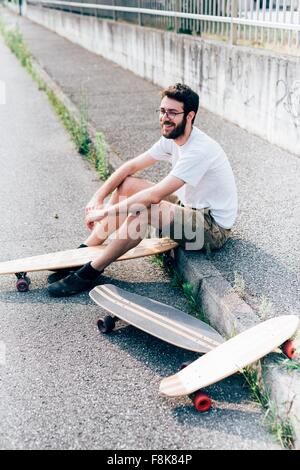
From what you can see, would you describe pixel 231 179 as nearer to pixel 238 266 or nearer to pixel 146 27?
pixel 238 266

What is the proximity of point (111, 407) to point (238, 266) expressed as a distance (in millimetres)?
1567

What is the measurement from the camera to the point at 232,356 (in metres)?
3.20

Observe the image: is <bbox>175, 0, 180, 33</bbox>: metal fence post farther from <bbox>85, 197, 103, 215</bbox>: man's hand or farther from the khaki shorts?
the khaki shorts

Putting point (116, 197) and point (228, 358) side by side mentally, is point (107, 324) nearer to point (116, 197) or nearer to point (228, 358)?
point (228, 358)

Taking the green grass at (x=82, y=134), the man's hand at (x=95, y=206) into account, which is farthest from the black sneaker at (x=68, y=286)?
the green grass at (x=82, y=134)

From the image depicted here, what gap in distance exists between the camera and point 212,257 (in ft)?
14.6

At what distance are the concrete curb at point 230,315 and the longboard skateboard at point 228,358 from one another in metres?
0.11

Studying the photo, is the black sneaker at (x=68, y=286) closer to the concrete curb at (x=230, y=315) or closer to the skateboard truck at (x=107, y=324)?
the skateboard truck at (x=107, y=324)

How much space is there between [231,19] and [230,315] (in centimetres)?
628

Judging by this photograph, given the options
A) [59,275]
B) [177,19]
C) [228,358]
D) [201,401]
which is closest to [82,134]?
[177,19]

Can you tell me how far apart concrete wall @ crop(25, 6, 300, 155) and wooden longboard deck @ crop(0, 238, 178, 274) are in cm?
288

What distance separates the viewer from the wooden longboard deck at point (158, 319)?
11.6ft

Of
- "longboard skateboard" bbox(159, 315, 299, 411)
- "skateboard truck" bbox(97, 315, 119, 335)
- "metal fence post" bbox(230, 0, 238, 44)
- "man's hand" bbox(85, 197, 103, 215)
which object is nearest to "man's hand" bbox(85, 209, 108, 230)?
"man's hand" bbox(85, 197, 103, 215)

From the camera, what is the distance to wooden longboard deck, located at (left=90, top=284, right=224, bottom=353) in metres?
3.53
